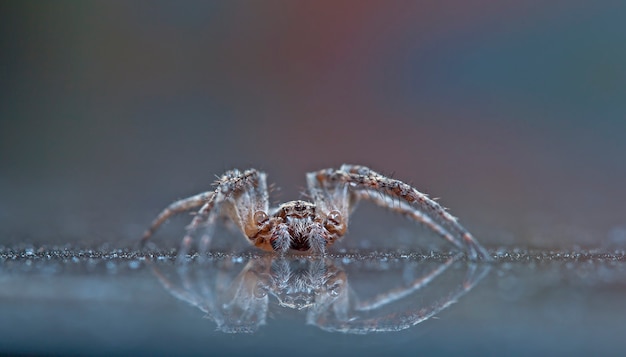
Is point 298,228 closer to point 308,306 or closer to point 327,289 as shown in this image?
point 327,289

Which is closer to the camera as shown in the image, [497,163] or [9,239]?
[9,239]

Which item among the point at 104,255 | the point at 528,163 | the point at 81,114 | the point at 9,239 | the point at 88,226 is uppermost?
the point at 81,114

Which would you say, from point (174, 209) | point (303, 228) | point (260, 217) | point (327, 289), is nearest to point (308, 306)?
point (327, 289)

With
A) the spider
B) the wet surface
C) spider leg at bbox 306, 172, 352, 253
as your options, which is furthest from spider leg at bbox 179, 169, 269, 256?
the wet surface

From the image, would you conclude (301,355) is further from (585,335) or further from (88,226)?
(88,226)

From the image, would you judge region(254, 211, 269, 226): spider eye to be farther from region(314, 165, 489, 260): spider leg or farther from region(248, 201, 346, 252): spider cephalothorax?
region(314, 165, 489, 260): spider leg

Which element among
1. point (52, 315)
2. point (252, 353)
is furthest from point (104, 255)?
point (252, 353)

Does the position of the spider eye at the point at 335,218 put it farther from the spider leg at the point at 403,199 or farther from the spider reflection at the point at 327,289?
the spider reflection at the point at 327,289

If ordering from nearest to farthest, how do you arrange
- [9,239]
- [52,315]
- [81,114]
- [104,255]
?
[52,315]
[104,255]
[9,239]
[81,114]
